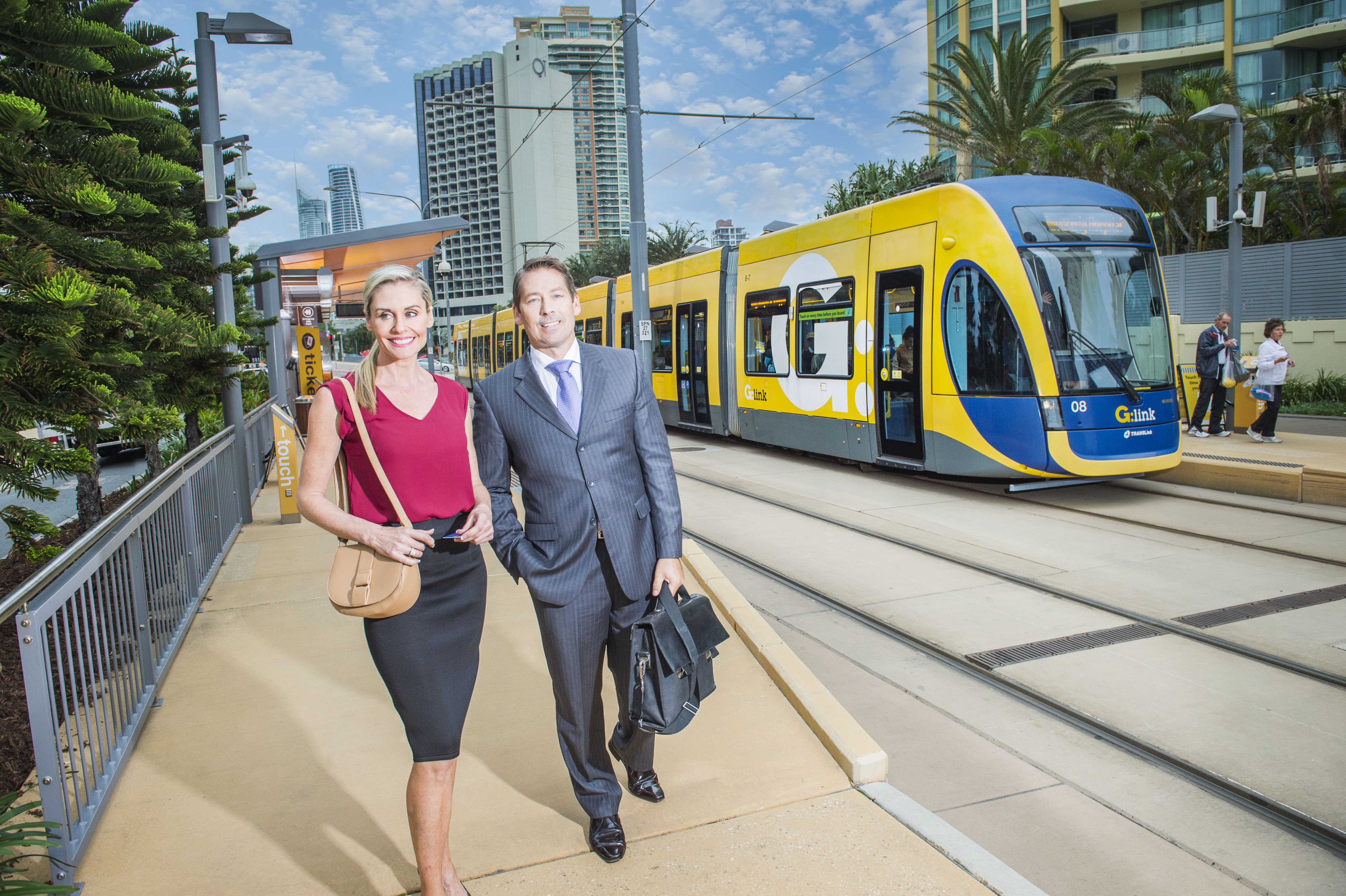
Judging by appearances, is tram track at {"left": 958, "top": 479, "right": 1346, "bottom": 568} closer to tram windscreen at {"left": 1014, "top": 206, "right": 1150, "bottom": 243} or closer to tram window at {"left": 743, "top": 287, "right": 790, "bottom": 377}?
tram windscreen at {"left": 1014, "top": 206, "right": 1150, "bottom": 243}

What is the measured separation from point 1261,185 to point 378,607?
2713 centimetres

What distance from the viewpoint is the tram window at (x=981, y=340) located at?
9.21m

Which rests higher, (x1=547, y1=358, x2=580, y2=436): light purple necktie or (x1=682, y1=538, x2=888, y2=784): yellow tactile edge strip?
(x1=547, y1=358, x2=580, y2=436): light purple necktie

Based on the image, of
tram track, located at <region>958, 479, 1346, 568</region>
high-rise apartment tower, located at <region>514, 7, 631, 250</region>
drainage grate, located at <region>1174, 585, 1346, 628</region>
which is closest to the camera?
drainage grate, located at <region>1174, 585, 1346, 628</region>

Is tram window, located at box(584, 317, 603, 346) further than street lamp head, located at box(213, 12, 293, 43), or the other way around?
tram window, located at box(584, 317, 603, 346)

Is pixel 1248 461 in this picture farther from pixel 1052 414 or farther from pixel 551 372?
pixel 551 372

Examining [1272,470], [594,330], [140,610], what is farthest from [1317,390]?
[140,610]

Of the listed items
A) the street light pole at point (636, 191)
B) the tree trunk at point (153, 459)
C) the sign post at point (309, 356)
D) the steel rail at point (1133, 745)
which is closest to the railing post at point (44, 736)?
the steel rail at point (1133, 745)

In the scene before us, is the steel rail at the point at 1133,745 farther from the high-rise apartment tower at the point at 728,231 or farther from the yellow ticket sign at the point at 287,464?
the high-rise apartment tower at the point at 728,231

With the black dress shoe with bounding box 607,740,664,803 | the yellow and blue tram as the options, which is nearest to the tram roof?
the yellow and blue tram

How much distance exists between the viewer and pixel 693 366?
16234 mm

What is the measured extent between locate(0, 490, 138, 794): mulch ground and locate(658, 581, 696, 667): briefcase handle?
1.93m

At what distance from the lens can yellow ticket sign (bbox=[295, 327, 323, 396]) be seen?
15.6 m

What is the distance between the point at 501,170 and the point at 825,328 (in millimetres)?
91330
